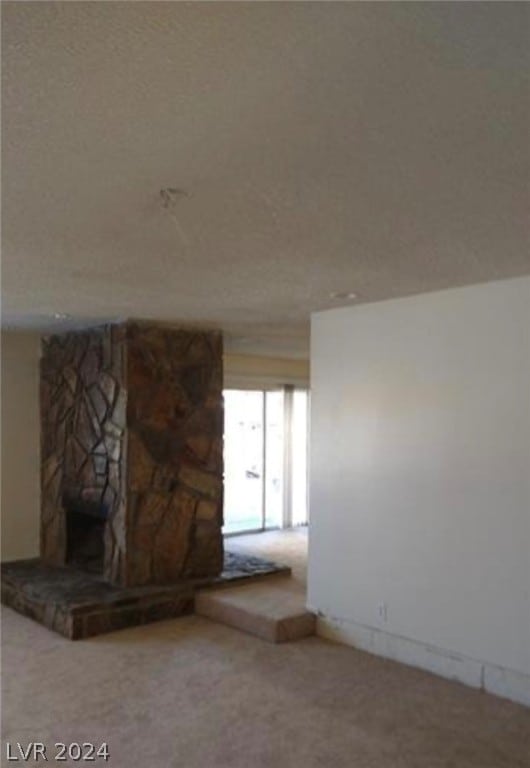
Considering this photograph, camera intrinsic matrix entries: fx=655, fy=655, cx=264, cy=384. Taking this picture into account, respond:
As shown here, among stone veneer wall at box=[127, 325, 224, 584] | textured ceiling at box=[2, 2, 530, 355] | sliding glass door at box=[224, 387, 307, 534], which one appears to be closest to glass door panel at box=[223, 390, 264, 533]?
sliding glass door at box=[224, 387, 307, 534]

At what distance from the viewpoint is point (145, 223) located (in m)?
2.72

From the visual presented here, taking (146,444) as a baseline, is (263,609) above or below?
below

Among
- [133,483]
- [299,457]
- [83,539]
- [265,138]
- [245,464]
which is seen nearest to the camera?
[265,138]

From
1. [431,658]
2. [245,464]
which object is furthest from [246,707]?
[245,464]

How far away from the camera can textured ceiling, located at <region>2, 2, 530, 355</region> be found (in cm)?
134

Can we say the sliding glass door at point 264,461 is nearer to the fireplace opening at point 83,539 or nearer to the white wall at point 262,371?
the white wall at point 262,371

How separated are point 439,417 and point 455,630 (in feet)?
4.41

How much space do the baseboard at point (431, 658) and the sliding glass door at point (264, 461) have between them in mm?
3945

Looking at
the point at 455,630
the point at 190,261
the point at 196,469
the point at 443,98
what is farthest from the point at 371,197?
the point at 196,469

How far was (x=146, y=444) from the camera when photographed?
224 inches

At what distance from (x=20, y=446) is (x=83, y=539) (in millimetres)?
1149

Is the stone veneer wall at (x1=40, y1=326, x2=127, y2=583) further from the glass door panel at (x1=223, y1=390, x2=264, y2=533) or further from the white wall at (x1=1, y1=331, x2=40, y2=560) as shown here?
the glass door panel at (x1=223, y1=390, x2=264, y2=533)

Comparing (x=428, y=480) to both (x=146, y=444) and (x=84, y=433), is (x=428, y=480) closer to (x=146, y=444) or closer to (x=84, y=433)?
(x=146, y=444)

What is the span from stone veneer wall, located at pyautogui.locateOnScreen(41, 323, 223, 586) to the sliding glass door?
2.67 m
